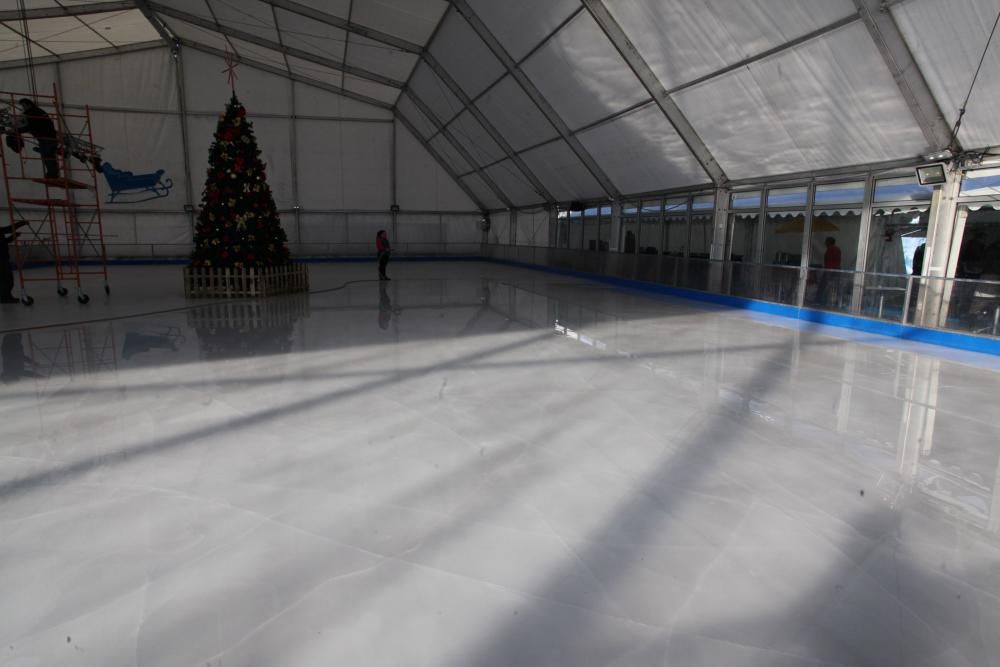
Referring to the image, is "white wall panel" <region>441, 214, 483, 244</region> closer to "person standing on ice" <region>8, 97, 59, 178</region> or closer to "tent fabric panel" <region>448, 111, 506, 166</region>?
"tent fabric panel" <region>448, 111, 506, 166</region>

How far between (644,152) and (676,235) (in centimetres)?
309

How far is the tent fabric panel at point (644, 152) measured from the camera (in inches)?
537

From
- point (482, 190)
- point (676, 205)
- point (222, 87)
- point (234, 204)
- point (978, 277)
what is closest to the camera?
point (978, 277)

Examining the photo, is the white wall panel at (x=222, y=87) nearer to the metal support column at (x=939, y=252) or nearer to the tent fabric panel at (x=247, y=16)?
the tent fabric panel at (x=247, y=16)

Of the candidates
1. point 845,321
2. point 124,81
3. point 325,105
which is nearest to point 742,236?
point 845,321

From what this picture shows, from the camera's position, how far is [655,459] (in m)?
4.15

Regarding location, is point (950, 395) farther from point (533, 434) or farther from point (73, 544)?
point (73, 544)

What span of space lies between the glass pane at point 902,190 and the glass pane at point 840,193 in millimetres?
369

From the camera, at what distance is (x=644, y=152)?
15023 millimetres

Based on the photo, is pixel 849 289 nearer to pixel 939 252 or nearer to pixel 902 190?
pixel 939 252

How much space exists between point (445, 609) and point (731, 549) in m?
1.56

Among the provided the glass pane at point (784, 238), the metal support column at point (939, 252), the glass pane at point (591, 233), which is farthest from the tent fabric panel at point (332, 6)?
the metal support column at point (939, 252)

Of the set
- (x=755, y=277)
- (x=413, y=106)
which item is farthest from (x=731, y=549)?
(x=413, y=106)

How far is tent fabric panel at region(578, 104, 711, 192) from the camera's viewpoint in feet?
44.8
